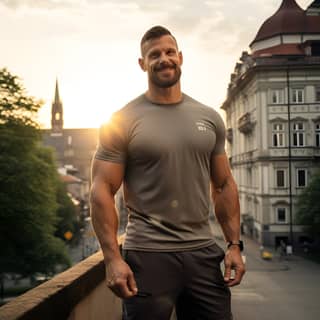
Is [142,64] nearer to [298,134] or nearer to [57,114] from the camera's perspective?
[298,134]

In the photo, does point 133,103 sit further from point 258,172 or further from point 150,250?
point 258,172

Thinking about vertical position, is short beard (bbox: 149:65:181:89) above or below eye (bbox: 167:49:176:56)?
below

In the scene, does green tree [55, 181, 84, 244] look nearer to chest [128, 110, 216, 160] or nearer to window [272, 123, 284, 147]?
window [272, 123, 284, 147]

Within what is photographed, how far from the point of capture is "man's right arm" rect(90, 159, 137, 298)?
7.85 feet

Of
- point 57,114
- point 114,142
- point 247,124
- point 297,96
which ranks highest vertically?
point 57,114

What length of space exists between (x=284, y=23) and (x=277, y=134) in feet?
35.3

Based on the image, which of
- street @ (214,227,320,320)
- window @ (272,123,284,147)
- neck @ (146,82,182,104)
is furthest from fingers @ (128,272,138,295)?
window @ (272,123,284,147)

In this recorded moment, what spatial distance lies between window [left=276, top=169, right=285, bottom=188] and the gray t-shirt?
138 feet

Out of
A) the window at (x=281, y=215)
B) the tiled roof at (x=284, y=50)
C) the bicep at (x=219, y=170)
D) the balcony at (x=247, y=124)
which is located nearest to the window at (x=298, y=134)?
the balcony at (x=247, y=124)

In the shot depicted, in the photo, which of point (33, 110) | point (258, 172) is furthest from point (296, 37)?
point (33, 110)

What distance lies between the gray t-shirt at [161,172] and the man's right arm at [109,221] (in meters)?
0.06

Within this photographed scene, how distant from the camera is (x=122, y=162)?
2.57 meters

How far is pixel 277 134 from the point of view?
43.5 meters

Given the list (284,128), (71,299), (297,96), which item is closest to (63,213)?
(284,128)
